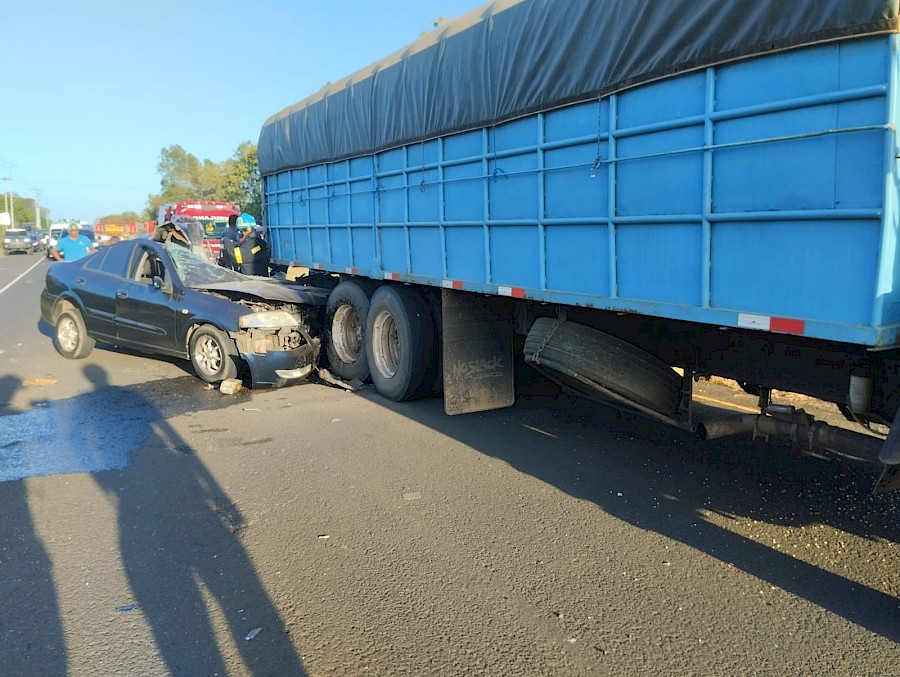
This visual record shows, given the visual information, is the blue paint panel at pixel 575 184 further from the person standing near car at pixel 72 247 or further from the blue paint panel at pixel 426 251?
the person standing near car at pixel 72 247

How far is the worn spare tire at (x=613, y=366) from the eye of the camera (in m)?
4.74

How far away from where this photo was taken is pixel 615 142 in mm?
4355

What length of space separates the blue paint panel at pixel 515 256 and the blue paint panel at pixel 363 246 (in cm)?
240

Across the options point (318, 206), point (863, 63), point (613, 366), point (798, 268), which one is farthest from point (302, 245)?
point (863, 63)

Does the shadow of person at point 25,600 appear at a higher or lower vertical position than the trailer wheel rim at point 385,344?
lower

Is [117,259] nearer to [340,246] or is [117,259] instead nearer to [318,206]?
[318,206]

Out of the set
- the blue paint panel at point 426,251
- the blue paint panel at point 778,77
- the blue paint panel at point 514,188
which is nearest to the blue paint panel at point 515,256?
the blue paint panel at point 514,188

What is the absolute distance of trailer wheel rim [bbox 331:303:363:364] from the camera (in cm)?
838

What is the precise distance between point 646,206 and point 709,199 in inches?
18.7

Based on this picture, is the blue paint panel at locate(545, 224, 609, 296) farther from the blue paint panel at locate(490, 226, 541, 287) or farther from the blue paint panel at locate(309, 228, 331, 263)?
the blue paint panel at locate(309, 228, 331, 263)

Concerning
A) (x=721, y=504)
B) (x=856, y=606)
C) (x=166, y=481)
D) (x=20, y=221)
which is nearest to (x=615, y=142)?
(x=721, y=504)

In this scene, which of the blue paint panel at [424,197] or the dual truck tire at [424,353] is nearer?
the dual truck tire at [424,353]

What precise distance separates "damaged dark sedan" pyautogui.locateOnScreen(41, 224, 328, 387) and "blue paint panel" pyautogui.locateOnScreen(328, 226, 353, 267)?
0.53 m

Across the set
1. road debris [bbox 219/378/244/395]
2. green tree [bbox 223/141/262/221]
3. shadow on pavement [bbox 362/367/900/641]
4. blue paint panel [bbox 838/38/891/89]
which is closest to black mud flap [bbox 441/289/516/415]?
shadow on pavement [bbox 362/367/900/641]
